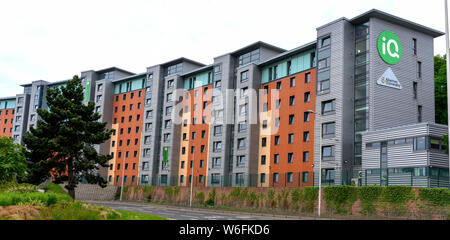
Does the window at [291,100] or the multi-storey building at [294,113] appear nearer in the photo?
the multi-storey building at [294,113]

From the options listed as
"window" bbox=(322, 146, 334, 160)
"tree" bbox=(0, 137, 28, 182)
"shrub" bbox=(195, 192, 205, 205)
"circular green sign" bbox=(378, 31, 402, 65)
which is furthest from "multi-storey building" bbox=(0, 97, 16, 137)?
"circular green sign" bbox=(378, 31, 402, 65)

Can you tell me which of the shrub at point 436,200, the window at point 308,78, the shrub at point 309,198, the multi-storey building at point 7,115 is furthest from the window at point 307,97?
the multi-storey building at point 7,115

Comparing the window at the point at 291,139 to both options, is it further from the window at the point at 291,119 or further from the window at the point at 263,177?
the window at the point at 263,177

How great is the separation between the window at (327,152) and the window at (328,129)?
1.46 metres

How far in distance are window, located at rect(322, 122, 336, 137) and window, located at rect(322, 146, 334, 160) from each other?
4.80 feet

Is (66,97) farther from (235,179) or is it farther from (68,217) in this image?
(68,217)

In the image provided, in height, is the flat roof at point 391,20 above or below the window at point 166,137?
above

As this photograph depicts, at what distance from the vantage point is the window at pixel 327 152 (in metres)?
49.6

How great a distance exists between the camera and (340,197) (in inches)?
1671

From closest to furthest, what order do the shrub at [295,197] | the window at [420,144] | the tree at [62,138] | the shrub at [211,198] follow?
the window at [420,144]
the tree at [62,138]
the shrub at [295,197]
the shrub at [211,198]

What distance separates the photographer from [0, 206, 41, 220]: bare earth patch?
705 inches

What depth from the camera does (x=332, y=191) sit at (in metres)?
43.3
